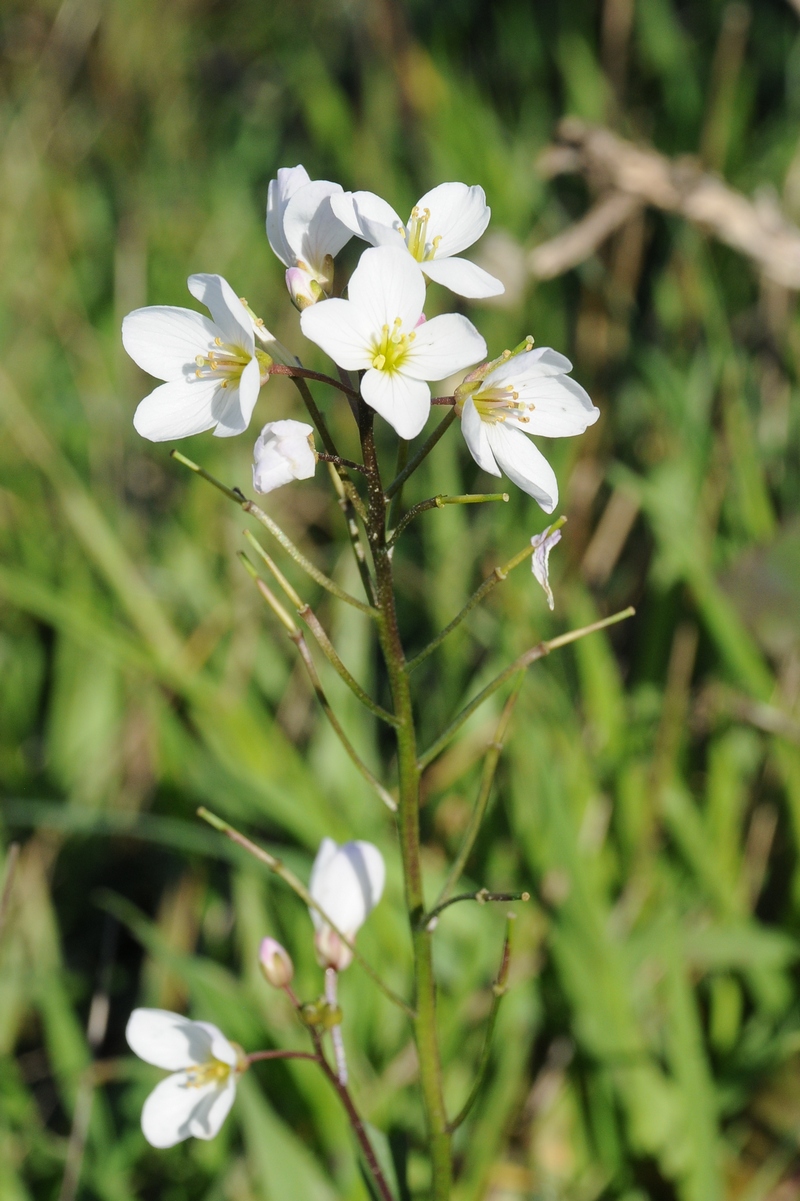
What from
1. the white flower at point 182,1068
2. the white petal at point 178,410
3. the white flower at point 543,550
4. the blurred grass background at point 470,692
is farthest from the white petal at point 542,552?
the blurred grass background at point 470,692

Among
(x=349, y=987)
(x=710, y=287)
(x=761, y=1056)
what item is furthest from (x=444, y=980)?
(x=710, y=287)

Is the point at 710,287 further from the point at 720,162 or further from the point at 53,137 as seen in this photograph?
the point at 53,137

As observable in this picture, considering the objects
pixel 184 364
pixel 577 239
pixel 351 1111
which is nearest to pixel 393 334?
pixel 184 364

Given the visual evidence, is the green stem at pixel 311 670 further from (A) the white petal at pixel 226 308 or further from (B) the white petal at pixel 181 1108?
(B) the white petal at pixel 181 1108

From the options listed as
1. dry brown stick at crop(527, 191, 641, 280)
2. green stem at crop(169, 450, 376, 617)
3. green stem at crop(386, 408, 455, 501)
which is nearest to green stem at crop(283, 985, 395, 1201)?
green stem at crop(169, 450, 376, 617)

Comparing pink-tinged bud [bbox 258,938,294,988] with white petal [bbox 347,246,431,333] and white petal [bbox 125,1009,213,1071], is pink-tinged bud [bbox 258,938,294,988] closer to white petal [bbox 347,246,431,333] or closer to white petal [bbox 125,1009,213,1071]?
white petal [bbox 125,1009,213,1071]
